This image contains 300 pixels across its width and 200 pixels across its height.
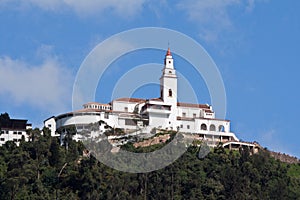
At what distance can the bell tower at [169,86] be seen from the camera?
288 ft

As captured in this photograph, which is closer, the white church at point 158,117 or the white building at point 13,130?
the white building at point 13,130

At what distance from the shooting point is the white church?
85250mm

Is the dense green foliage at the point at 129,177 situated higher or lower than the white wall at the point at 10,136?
lower

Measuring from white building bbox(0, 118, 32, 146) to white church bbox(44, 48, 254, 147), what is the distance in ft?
7.60

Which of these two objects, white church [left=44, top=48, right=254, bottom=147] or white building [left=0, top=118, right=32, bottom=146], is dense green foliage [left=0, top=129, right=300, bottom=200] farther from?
white church [left=44, top=48, right=254, bottom=147]

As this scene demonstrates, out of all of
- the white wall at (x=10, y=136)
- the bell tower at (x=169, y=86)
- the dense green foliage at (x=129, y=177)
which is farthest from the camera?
the bell tower at (x=169, y=86)

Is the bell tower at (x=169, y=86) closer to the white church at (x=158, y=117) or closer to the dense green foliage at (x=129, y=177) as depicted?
the white church at (x=158, y=117)

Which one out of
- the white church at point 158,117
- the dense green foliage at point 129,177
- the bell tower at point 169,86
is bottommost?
the dense green foliage at point 129,177

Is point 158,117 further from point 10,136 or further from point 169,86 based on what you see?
point 10,136

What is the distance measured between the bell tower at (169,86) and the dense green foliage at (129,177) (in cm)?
913

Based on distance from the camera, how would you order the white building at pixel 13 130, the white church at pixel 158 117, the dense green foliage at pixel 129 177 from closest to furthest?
the dense green foliage at pixel 129 177
the white building at pixel 13 130
the white church at pixel 158 117

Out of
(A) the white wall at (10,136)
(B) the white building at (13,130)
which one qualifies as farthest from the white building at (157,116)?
(A) the white wall at (10,136)

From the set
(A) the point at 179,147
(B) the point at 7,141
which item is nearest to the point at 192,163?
(A) the point at 179,147

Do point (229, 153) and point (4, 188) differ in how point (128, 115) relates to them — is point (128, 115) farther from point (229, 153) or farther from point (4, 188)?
point (4, 188)
